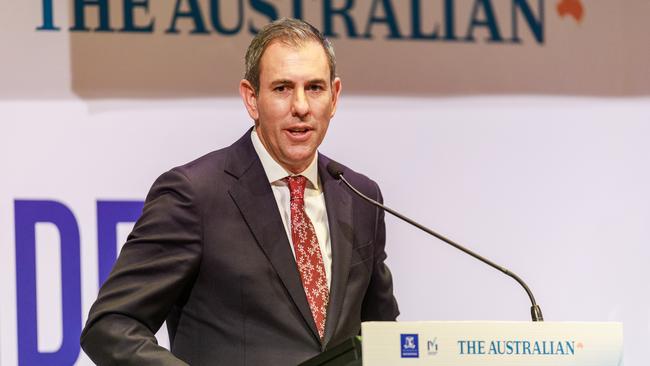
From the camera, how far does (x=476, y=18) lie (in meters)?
3.68

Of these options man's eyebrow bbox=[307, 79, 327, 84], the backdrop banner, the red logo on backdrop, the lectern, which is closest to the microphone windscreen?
man's eyebrow bbox=[307, 79, 327, 84]

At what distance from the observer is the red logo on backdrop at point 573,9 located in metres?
3.76

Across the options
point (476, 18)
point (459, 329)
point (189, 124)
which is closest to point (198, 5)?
point (189, 124)

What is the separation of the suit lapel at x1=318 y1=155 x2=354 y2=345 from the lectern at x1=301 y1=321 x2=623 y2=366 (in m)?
0.54

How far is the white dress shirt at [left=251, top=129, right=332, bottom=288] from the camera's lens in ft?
8.05

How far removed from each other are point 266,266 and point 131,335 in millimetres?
357

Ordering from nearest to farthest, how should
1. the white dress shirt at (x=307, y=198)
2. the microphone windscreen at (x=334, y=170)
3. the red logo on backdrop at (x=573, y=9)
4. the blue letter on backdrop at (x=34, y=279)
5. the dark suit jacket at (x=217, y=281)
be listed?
the dark suit jacket at (x=217, y=281), the microphone windscreen at (x=334, y=170), the white dress shirt at (x=307, y=198), the blue letter on backdrop at (x=34, y=279), the red logo on backdrop at (x=573, y=9)

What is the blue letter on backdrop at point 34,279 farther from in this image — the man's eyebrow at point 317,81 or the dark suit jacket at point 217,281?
the man's eyebrow at point 317,81

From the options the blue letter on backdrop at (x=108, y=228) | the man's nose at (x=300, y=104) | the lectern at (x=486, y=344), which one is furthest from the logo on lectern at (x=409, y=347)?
the blue letter on backdrop at (x=108, y=228)

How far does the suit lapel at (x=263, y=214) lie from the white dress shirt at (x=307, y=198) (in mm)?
30

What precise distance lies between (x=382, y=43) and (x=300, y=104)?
129 centimetres

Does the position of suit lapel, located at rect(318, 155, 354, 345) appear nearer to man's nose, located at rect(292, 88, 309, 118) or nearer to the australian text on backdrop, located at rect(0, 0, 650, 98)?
man's nose, located at rect(292, 88, 309, 118)

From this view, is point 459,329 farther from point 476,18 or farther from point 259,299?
point 476,18

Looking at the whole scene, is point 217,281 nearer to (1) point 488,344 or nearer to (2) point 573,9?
(1) point 488,344
